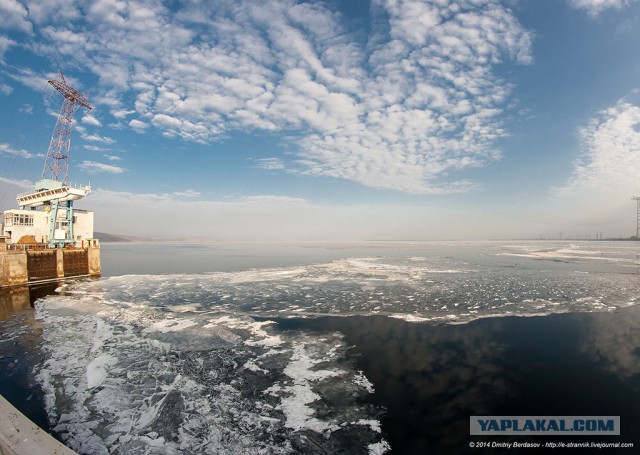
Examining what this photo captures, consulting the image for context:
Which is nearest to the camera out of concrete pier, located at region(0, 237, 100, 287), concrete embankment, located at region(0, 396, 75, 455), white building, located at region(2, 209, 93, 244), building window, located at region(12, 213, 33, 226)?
concrete embankment, located at region(0, 396, 75, 455)

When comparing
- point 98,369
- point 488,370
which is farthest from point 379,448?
point 98,369

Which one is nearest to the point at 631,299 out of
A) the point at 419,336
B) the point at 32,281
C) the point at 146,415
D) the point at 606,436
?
the point at 419,336

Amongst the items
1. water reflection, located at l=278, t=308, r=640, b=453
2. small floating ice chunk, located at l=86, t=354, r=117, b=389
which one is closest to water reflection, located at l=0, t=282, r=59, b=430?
small floating ice chunk, located at l=86, t=354, r=117, b=389

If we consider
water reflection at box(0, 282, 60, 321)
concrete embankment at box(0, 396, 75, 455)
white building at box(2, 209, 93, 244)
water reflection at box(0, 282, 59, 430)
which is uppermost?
white building at box(2, 209, 93, 244)

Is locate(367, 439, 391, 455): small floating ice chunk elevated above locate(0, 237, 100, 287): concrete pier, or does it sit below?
below

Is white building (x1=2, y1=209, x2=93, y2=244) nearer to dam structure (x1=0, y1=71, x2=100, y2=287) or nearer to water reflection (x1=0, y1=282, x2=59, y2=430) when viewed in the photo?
dam structure (x1=0, y1=71, x2=100, y2=287)

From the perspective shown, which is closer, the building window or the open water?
the open water
